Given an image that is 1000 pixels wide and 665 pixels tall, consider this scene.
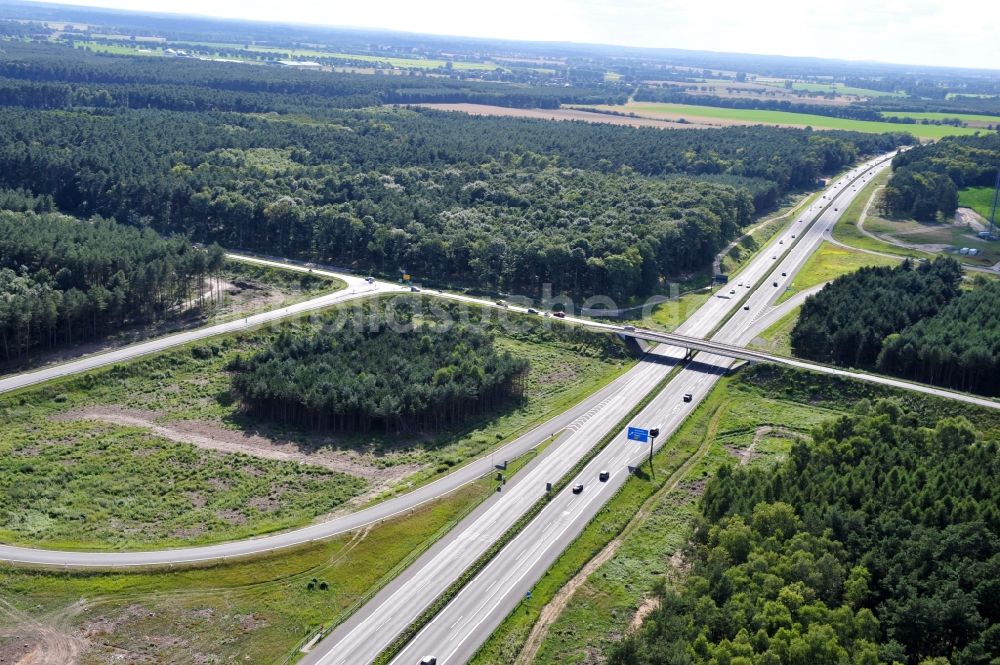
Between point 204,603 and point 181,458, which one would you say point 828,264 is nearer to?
point 181,458

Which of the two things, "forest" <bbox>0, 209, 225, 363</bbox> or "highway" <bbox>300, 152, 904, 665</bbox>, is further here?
"forest" <bbox>0, 209, 225, 363</bbox>

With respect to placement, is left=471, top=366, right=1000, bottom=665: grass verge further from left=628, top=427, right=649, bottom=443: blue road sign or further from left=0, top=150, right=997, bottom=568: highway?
left=0, top=150, right=997, bottom=568: highway

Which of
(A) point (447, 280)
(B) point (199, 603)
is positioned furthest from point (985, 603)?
(A) point (447, 280)

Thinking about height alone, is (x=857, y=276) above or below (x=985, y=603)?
above

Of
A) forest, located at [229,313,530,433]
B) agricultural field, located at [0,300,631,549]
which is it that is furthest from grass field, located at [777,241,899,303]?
forest, located at [229,313,530,433]

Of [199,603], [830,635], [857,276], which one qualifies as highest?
[857,276]

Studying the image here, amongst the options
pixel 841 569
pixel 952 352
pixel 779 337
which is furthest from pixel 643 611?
pixel 779 337

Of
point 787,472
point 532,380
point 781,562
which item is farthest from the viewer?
point 532,380

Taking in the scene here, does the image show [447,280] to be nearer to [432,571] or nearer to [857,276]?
[857,276]
